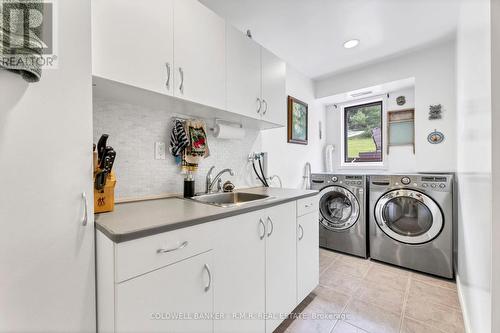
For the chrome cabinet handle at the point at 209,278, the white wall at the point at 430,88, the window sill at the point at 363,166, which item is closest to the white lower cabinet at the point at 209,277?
the chrome cabinet handle at the point at 209,278

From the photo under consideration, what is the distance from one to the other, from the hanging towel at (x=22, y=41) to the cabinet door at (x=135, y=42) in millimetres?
268

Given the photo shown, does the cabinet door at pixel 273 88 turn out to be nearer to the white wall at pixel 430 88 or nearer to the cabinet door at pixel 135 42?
the cabinet door at pixel 135 42

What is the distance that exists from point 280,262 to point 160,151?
114 centimetres

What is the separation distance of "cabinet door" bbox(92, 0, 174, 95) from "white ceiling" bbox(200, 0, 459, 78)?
0.75 m

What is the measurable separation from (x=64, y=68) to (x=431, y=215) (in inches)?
118

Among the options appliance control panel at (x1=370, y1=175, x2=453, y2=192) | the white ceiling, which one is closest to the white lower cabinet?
appliance control panel at (x1=370, y1=175, x2=453, y2=192)

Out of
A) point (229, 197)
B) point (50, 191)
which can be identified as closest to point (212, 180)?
point (229, 197)

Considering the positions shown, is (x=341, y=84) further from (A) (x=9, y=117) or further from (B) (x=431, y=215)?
(A) (x=9, y=117)

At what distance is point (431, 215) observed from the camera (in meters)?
2.19

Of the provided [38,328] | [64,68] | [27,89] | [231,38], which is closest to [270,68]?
[231,38]

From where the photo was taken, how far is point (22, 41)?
0.67 metres

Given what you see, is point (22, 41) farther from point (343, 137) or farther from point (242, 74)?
point (343, 137)

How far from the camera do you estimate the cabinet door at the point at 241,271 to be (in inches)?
43.4

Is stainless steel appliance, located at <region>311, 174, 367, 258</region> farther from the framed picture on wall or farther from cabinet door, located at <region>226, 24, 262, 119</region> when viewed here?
cabinet door, located at <region>226, 24, 262, 119</region>
